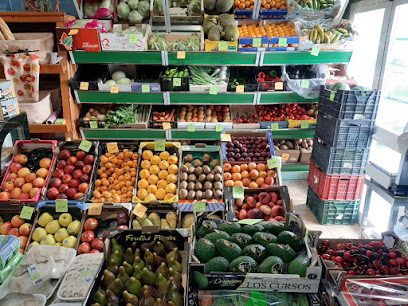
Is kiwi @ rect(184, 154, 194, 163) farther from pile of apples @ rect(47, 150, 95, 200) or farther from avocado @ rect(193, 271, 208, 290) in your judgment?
avocado @ rect(193, 271, 208, 290)

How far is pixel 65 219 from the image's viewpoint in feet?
8.66

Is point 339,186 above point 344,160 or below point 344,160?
below

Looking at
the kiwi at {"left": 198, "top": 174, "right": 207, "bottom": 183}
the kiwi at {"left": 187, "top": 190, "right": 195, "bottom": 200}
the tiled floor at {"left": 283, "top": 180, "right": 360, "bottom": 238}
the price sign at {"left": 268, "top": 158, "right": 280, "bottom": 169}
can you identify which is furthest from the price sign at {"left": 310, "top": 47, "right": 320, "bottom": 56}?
the kiwi at {"left": 187, "top": 190, "right": 195, "bottom": 200}

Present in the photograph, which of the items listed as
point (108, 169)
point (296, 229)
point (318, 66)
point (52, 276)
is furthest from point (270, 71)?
point (52, 276)

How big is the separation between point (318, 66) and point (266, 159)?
2090 millimetres

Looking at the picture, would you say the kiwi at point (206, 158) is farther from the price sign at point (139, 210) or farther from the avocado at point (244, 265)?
the avocado at point (244, 265)

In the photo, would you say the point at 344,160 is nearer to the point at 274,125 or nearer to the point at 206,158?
the point at 274,125

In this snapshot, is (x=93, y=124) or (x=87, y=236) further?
(x=93, y=124)

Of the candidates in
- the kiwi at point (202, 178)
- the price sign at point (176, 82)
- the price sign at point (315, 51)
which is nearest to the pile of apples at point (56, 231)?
the kiwi at point (202, 178)

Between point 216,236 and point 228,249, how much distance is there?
14 centimetres

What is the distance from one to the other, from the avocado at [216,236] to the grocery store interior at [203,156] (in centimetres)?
2

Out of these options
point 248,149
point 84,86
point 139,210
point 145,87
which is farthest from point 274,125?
point 84,86

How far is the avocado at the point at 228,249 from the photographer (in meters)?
1.72

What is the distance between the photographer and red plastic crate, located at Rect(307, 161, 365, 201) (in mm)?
3740
